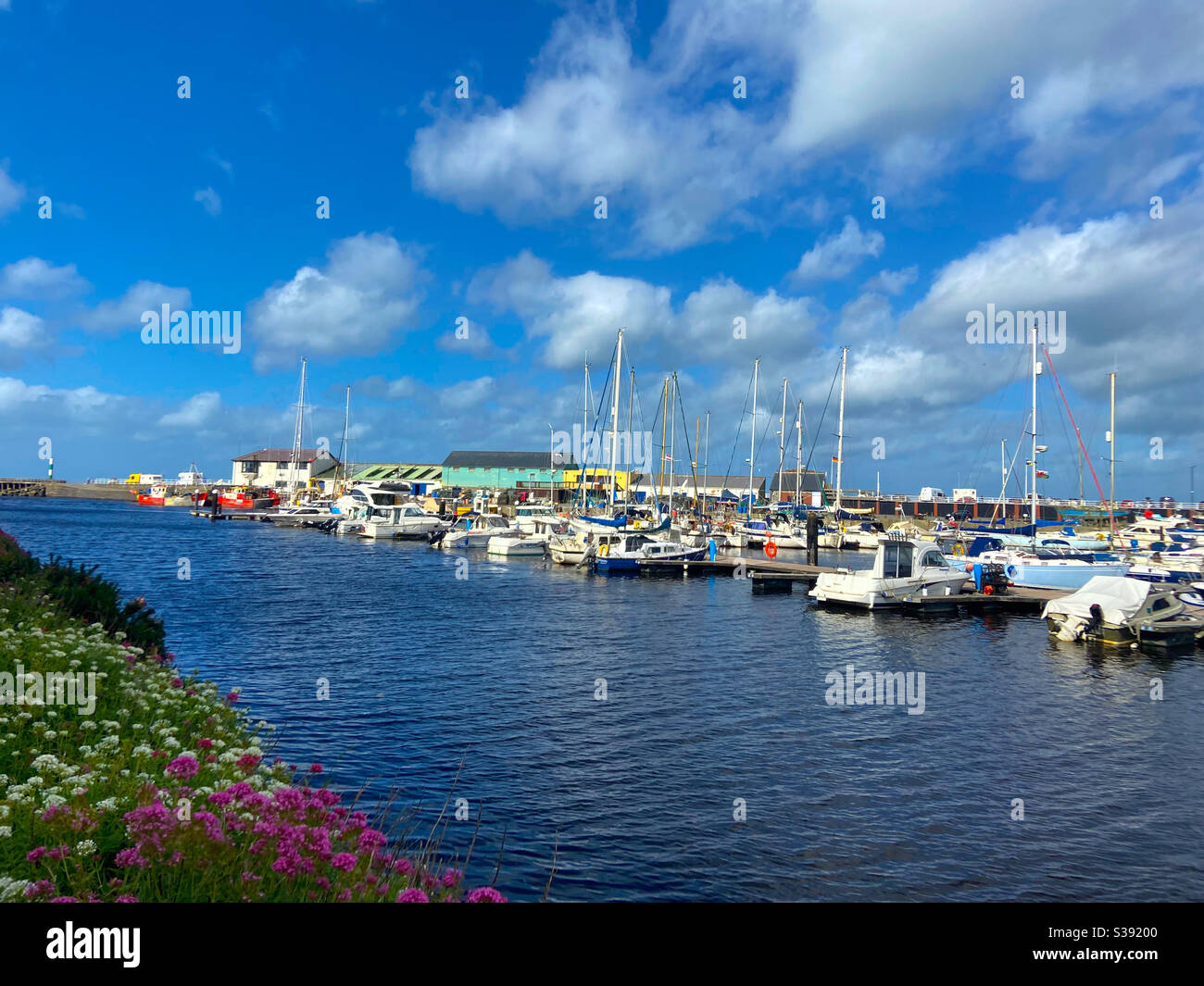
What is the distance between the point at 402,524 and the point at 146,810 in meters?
89.7

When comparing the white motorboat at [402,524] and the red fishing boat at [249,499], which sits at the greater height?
the red fishing boat at [249,499]

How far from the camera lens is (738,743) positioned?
19109 mm

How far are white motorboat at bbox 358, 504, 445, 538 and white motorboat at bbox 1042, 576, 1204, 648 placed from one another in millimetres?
68663

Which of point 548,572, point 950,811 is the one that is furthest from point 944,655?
point 548,572

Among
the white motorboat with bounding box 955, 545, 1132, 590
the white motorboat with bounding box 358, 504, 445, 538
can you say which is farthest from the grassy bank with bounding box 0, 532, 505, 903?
the white motorboat with bounding box 358, 504, 445, 538

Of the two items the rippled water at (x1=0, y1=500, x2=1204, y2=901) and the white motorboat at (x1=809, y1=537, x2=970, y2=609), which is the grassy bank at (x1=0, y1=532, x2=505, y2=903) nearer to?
the rippled water at (x1=0, y1=500, x2=1204, y2=901)

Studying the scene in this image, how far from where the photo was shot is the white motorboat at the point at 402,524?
9331cm

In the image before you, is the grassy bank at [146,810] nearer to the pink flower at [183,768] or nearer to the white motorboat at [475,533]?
the pink flower at [183,768]

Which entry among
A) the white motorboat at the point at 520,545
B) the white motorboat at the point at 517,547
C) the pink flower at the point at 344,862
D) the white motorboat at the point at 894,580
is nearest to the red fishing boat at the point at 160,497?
the white motorboat at the point at 520,545

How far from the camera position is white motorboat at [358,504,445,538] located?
93312 mm

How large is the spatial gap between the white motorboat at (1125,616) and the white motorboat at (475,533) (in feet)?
171

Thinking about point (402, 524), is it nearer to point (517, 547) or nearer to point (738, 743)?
point (517, 547)

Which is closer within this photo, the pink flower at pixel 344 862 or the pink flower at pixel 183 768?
the pink flower at pixel 344 862

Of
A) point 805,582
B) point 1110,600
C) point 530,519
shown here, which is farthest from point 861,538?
point 1110,600
